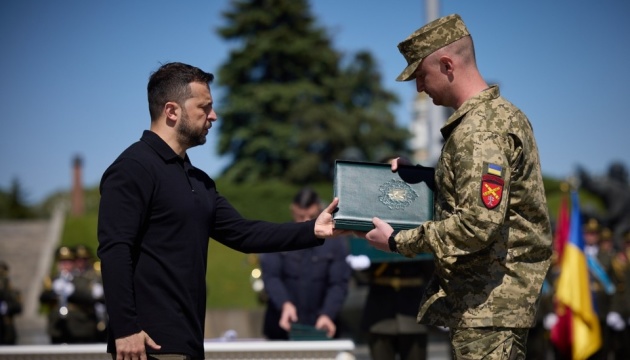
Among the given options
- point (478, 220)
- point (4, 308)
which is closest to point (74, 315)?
point (4, 308)

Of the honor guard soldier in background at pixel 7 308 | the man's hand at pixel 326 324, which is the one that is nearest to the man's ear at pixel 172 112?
the man's hand at pixel 326 324

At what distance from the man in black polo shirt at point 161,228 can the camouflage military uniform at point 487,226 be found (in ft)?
2.20

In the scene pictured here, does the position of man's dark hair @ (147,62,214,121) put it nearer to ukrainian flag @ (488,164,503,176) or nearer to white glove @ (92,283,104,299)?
ukrainian flag @ (488,164,503,176)

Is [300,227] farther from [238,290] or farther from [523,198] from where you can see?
[238,290]

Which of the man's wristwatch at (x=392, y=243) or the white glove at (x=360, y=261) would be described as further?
the white glove at (x=360, y=261)

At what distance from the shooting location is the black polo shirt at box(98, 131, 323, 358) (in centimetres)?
393

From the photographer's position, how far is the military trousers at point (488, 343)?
398 cm

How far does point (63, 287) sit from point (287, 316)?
531 centimetres

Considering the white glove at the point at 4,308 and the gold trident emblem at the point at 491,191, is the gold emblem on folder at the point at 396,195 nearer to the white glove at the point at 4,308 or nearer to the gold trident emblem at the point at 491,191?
the gold trident emblem at the point at 491,191

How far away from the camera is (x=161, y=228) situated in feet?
13.5

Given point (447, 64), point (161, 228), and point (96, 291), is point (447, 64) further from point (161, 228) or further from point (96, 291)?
point (96, 291)

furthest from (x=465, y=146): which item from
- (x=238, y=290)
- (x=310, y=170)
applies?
(x=310, y=170)

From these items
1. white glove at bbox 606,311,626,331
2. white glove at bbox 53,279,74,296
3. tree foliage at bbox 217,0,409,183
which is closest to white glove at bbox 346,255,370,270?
white glove at bbox 53,279,74,296

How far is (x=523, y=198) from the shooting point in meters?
4.05
